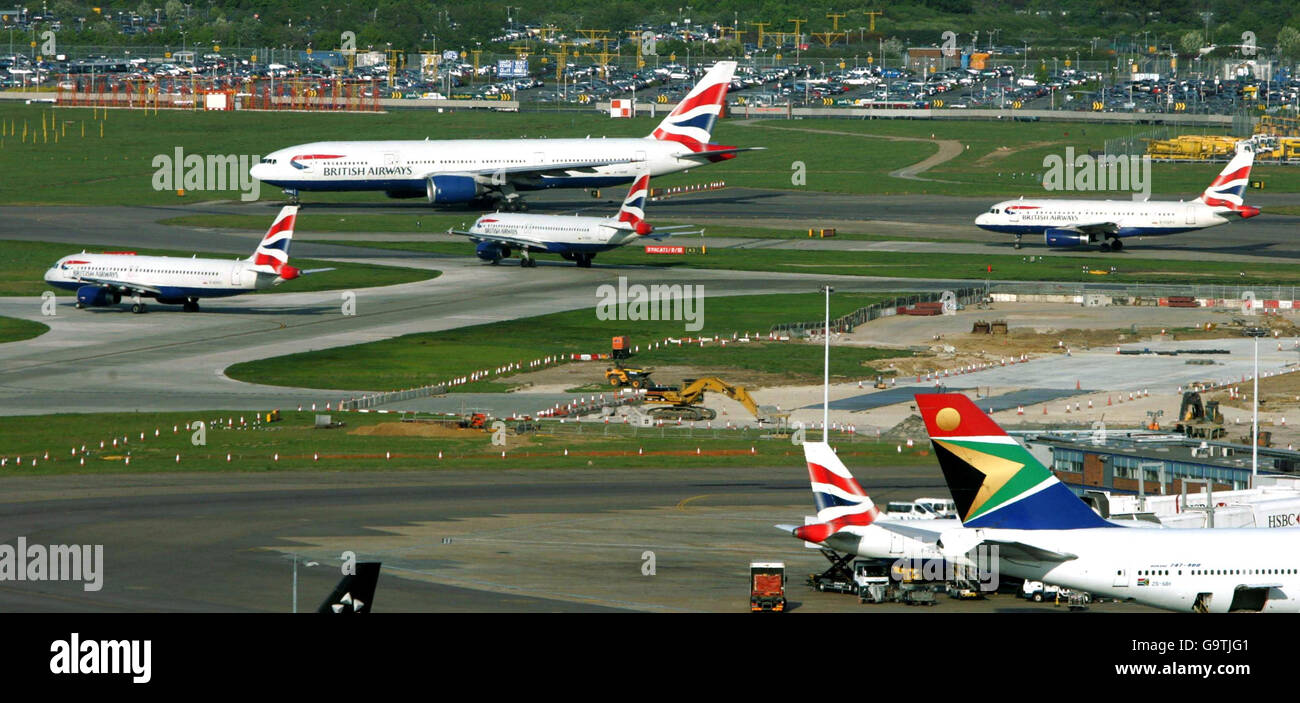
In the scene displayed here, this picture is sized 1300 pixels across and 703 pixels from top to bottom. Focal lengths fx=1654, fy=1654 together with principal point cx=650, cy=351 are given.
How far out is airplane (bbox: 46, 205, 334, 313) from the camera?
98750 mm

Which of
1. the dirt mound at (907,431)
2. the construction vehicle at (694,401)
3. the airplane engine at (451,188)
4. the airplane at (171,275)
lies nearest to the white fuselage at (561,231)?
the airplane at (171,275)

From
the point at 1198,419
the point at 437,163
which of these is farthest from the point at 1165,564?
the point at 437,163

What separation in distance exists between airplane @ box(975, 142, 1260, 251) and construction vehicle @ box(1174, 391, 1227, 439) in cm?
6279

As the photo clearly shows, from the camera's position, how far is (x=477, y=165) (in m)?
154

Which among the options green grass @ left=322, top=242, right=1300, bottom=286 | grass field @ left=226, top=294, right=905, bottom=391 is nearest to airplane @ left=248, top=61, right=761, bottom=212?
green grass @ left=322, top=242, right=1300, bottom=286

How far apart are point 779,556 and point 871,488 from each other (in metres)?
10.9

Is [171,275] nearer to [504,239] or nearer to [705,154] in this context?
[504,239]

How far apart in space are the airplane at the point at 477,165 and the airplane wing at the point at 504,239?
87.1 ft

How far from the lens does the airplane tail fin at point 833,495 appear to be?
46.0 meters

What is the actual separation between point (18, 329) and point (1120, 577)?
75273 millimetres

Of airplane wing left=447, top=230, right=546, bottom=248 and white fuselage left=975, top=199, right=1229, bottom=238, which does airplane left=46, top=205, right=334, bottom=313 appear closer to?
airplane wing left=447, top=230, right=546, bottom=248

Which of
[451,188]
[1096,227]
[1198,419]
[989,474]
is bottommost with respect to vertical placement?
[1198,419]
